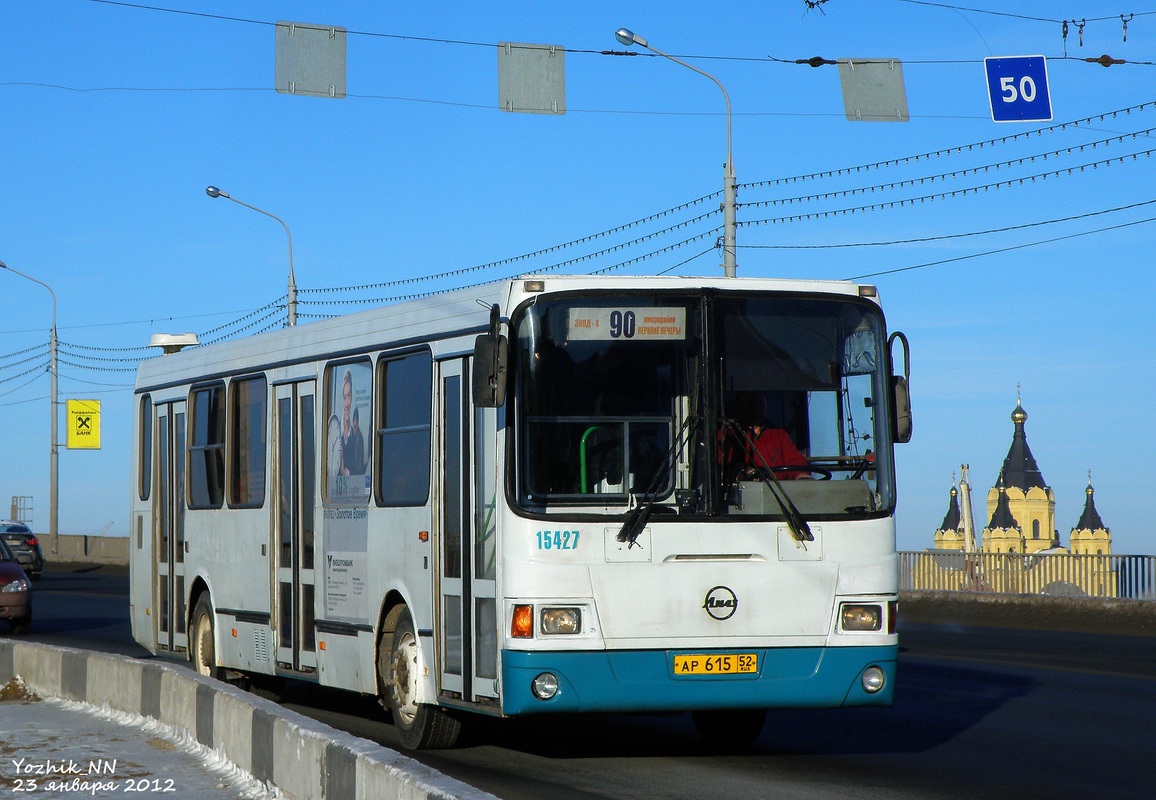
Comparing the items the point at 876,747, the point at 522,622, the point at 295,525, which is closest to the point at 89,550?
the point at 295,525

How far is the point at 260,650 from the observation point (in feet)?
45.7

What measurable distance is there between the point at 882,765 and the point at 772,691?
1.05 meters

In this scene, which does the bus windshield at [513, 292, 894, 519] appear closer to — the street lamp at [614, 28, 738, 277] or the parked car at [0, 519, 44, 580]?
the street lamp at [614, 28, 738, 277]

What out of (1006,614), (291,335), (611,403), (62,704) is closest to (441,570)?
(611,403)

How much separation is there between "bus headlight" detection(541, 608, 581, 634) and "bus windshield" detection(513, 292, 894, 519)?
57 centimetres

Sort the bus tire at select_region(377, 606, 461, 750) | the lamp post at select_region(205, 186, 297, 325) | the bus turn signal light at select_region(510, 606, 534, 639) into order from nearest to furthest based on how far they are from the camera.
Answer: the bus turn signal light at select_region(510, 606, 534, 639)
the bus tire at select_region(377, 606, 461, 750)
the lamp post at select_region(205, 186, 297, 325)

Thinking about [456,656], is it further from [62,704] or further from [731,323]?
[62,704]

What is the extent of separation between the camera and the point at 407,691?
11273 mm

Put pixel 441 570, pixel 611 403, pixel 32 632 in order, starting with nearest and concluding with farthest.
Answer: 1. pixel 611 403
2. pixel 441 570
3. pixel 32 632

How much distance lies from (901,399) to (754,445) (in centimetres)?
103

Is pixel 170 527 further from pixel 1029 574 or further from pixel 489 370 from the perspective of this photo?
pixel 1029 574

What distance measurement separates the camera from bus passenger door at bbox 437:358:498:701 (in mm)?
10086

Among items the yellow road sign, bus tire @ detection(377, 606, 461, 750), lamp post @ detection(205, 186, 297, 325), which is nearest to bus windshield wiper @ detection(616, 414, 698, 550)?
bus tire @ detection(377, 606, 461, 750)

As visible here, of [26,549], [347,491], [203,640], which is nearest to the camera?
[347,491]
